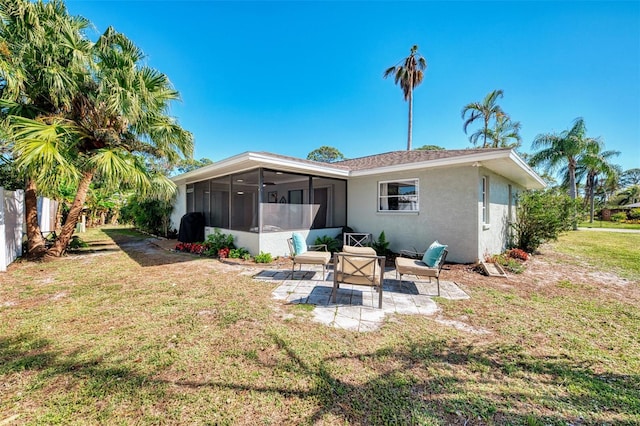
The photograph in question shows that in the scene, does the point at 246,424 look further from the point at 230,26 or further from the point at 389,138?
the point at 389,138

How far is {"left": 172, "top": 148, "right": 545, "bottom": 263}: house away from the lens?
706 centimetres

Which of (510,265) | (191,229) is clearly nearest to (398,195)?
(510,265)

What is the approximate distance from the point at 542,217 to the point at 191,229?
13.6 meters

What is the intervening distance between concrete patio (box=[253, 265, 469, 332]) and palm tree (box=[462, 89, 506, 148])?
19.6 metres

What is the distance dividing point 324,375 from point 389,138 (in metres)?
22.4

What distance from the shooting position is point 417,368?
8.53 ft

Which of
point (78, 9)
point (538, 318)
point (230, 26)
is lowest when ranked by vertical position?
point (538, 318)

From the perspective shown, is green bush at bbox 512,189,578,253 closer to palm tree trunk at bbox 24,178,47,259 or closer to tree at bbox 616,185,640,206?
palm tree trunk at bbox 24,178,47,259

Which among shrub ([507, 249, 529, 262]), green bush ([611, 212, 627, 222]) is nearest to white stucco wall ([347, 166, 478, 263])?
shrub ([507, 249, 529, 262])

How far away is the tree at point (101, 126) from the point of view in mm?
5582

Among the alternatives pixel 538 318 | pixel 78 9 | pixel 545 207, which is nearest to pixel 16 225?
pixel 78 9

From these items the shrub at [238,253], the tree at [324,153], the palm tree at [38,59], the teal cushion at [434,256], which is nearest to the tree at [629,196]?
the tree at [324,153]

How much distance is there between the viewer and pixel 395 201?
873cm

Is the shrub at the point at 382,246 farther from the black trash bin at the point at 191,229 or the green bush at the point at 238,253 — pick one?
the black trash bin at the point at 191,229
